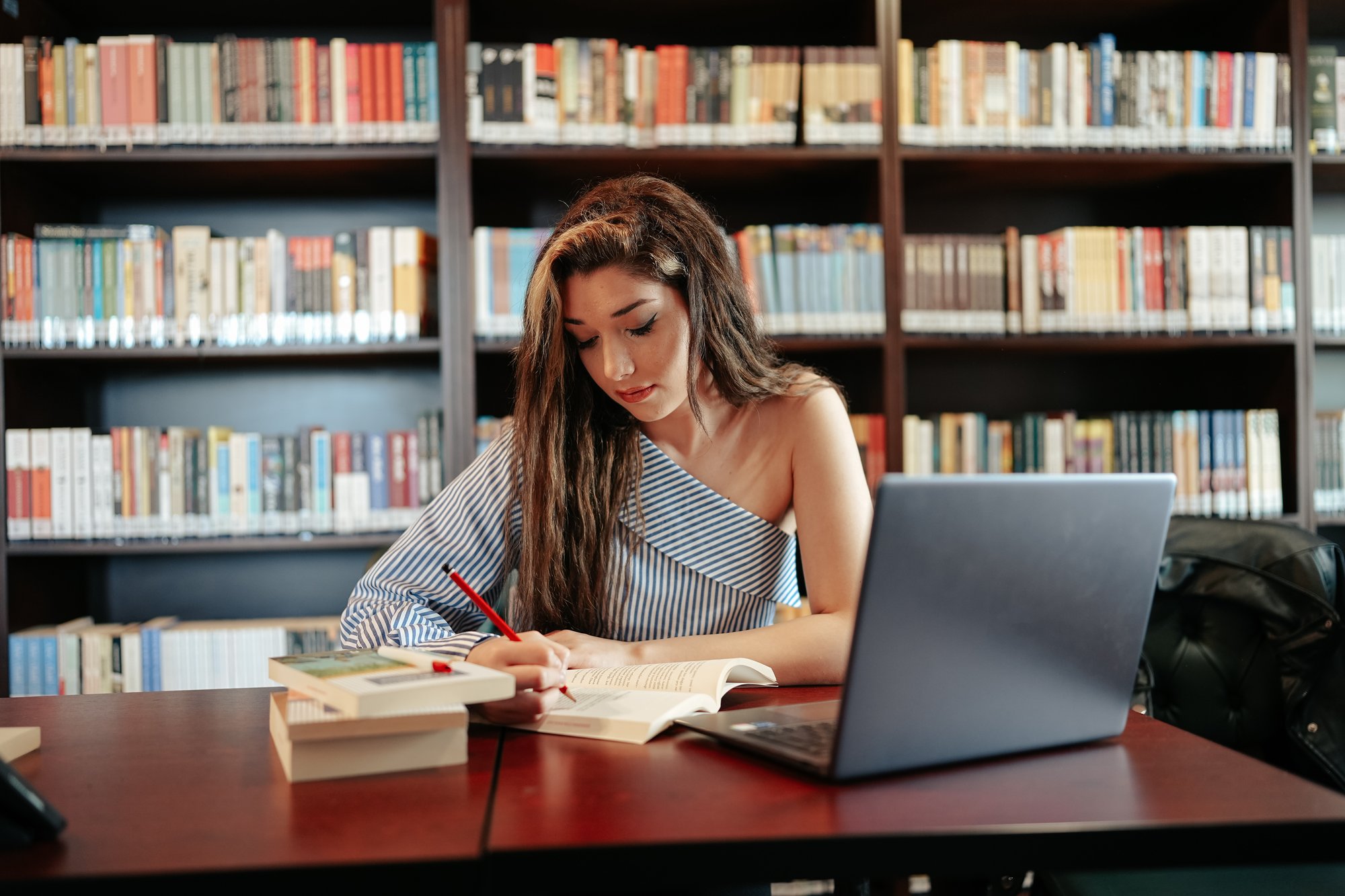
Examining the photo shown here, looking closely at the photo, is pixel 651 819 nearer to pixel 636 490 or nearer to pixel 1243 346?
pixel 636 490

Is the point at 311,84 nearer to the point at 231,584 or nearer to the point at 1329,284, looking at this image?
the point at 231,584

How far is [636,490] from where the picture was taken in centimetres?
137

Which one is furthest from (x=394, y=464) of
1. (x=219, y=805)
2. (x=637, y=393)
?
(x=219, y=805)

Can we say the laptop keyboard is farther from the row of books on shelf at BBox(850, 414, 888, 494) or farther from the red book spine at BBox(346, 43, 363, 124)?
the red book spine at BBox(346, 43, 363, 124)

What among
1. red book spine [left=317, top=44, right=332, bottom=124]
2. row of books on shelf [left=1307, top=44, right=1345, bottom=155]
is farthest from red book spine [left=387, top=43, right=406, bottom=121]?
row of books on shelf [left=1307, top=44, right=1345, bottom=155]

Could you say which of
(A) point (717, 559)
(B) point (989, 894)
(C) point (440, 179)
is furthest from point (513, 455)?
(C) point (440, 179)

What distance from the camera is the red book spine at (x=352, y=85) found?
229cm

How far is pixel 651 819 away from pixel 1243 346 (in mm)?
2437

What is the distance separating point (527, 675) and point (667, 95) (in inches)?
70.0

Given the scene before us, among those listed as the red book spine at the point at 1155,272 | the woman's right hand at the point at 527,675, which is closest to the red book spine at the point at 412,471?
the woman's right hand at the point at 527,675

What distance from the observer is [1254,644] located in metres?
1.46

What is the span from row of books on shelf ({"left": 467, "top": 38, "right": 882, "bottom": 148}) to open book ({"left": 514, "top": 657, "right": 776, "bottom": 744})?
155 cm

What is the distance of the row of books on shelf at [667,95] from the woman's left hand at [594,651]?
151 cm

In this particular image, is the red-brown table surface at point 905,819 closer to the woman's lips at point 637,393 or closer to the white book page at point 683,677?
the white book page at point 683,677
